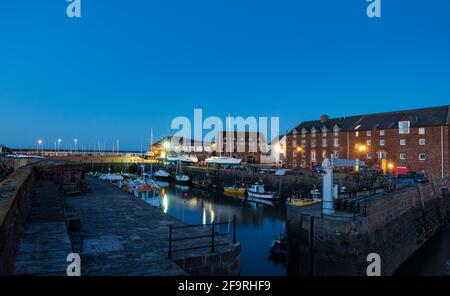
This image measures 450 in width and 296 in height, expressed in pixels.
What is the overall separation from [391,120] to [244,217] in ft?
97.6

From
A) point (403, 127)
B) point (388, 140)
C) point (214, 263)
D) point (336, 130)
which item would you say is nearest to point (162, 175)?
point (336, 130)

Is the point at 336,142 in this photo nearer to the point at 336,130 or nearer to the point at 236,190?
the point at 336,130

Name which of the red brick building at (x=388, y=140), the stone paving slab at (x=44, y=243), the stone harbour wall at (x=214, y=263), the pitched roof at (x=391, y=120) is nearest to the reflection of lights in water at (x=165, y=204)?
the stone paving slab at (x=44, y=243)

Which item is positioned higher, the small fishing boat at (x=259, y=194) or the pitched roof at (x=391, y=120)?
the pitched roof at (x=391, y=120)

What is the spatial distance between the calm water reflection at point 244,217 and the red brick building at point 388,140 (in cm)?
2035

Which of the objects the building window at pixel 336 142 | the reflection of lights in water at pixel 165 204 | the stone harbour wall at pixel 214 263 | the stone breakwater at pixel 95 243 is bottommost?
the reflection of lights in water at pixel 165 204

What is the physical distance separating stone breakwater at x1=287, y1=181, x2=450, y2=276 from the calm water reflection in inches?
127

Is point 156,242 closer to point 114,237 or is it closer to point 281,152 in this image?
point 114,237

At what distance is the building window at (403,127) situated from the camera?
41.9m

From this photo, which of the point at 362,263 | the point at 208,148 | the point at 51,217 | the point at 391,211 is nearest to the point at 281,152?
the point at 208,148

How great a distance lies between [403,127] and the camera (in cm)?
4225

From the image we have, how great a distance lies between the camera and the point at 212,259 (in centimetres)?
827

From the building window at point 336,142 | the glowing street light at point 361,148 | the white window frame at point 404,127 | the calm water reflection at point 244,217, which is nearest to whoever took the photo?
the calm water reflection at point 244,217

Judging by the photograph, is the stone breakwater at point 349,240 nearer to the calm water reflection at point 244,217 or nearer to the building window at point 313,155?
the calm water reflection at point 244,217
